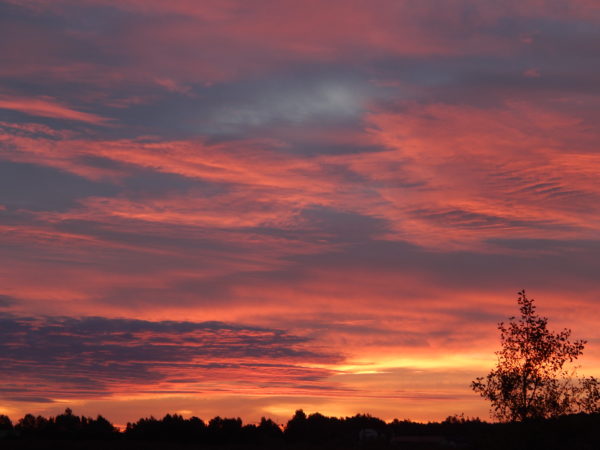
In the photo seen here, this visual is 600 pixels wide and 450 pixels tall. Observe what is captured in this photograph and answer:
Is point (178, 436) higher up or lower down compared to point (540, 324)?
lower down

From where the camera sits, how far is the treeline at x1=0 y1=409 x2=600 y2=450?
128 ft

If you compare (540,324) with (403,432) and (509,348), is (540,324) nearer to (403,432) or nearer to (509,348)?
(509,348)

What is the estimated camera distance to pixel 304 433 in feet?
462

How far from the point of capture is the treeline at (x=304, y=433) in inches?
1534

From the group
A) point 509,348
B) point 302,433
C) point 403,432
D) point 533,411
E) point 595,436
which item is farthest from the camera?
point 403,432

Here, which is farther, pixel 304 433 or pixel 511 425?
pixel 304 433

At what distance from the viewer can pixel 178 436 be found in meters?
117

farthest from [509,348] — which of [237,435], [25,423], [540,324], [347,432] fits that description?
[25,423]

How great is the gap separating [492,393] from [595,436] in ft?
70.7

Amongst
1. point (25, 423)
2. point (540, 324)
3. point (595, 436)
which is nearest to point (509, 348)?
point (540, 324)

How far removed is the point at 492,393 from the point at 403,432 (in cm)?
9660

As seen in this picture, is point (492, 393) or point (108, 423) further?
point (108, 423)

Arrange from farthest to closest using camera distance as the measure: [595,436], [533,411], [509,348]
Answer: [509,348]
[533,411]
[595,436]

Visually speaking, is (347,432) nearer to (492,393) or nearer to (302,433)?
(302,433)
